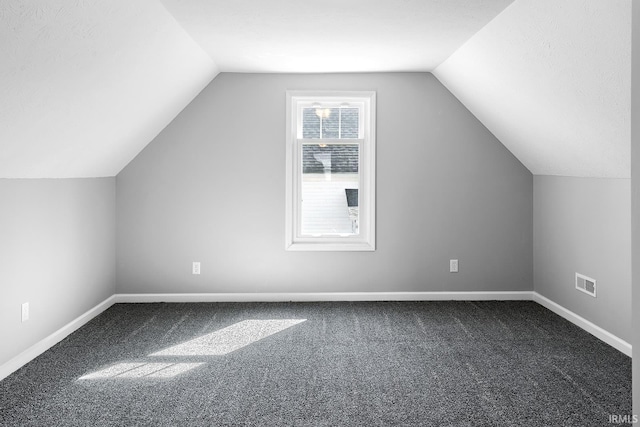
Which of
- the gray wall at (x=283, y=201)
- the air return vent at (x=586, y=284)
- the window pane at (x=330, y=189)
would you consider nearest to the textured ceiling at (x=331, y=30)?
the gray wall at (x=283, y=201)

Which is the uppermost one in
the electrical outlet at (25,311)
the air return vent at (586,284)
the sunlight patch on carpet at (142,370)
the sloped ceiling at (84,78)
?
the sloped ceiling at (84,78)

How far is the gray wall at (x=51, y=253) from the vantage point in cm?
346

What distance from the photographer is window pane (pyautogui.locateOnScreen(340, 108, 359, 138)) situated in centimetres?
546

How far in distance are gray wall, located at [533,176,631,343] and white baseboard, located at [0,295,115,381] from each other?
3.91 m

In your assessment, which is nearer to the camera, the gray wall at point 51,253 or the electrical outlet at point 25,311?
the gray wall at point 51,253

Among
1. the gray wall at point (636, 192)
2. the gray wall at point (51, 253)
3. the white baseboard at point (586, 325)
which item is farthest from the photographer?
the white baseboard at point (586, 325)

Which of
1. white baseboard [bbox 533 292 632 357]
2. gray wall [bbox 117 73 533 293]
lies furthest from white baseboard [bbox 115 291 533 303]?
white baseboard [bbox 533 292 632 357]

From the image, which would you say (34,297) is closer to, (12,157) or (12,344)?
(12,344)

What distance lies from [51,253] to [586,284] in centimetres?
400

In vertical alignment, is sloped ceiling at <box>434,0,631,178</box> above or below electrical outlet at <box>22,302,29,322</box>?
above

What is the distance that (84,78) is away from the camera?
3.15 metres

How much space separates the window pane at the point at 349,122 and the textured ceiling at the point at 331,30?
52 cm

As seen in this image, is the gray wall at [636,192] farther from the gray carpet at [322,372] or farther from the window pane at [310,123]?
the window pane at [310,123]

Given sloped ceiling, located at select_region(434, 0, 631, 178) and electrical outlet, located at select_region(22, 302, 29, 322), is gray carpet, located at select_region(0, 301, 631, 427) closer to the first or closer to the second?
electrical outlet, located at select_region(22, 302, 29, 322)
